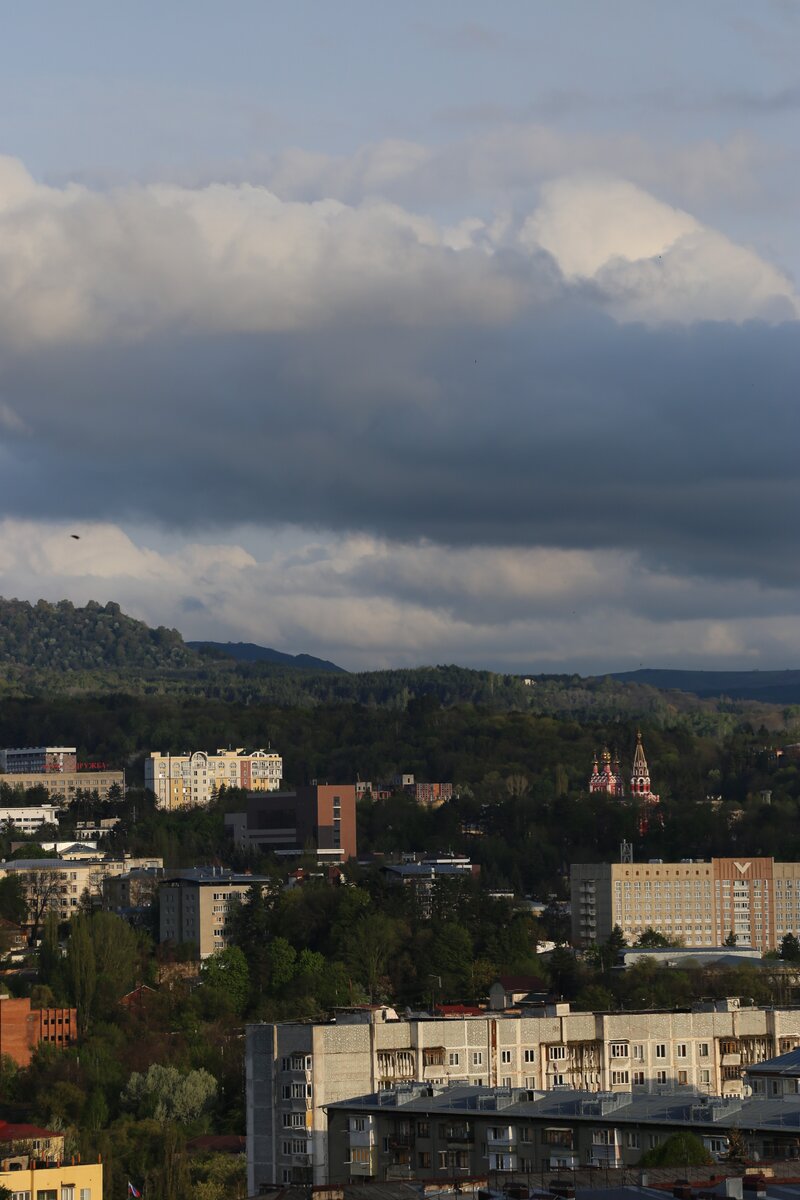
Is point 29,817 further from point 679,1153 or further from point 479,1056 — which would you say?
point 679,1153

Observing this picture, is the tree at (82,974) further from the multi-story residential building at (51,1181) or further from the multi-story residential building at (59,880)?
the multi-story residential building at (51,1181)

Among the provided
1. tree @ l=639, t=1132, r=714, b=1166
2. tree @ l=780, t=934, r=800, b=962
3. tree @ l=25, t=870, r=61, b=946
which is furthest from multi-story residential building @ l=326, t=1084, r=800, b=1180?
tree @ l=25, t=870, r=61, b=946

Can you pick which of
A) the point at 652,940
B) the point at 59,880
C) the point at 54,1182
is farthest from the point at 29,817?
the point at 54,1182

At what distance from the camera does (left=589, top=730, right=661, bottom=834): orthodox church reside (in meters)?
170

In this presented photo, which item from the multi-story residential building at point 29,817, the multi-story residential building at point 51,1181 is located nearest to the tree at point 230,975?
the multi-story residential building at point 51,1181

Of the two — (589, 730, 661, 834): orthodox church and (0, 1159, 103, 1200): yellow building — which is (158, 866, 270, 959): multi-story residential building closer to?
(589, 730, 661, 834): orthodox church

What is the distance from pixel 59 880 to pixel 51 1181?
285ft

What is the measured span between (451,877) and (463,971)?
2105 centimetres

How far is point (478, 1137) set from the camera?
178 feet

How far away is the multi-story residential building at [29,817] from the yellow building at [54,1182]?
393 feet

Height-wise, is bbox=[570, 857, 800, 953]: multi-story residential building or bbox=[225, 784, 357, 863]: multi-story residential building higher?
bbox=[225, 784, 357, 863]: multi-story residential building

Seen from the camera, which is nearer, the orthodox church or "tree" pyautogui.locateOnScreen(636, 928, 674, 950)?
"tree" pyautogui.locateOnScreen(636, 928, 674, 950)

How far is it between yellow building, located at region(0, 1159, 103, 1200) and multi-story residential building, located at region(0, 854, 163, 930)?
250 ft

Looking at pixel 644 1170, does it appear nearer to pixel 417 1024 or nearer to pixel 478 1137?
pixel 478 1137
